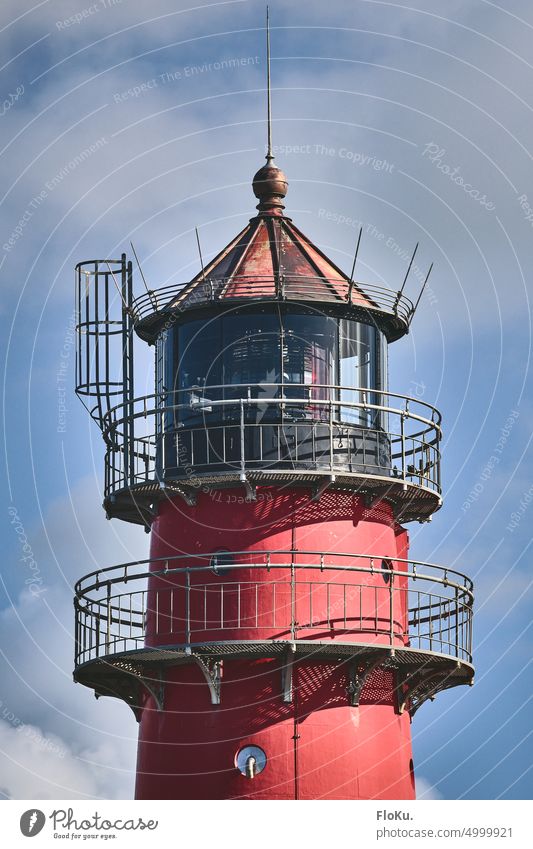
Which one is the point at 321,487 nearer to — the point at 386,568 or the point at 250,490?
the point at 250,490

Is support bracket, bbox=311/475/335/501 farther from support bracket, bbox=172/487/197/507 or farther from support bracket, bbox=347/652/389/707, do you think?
support bracket, bbox=347/652/389/707

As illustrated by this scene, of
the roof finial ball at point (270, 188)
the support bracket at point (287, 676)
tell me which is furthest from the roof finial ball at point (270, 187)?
the support bracket at point (287, 676)

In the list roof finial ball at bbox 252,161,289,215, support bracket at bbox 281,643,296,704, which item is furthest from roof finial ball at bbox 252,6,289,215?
support bracket at bbox 281,643,296,704

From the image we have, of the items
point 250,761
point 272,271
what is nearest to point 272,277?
point 272,271

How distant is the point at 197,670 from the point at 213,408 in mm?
4487

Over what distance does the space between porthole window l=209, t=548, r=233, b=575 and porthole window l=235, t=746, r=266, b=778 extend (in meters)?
3.05

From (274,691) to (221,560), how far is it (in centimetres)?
243

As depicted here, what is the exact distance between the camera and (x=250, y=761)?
1745 inches

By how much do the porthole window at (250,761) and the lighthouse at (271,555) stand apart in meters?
0.04

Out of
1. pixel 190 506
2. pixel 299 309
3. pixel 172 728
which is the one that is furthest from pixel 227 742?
pixel 299 309

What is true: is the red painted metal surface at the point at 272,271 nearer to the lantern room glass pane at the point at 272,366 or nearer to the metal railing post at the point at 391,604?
the lantern room glass pane at the point at 272,366

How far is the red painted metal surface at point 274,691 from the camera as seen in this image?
44.4 metres

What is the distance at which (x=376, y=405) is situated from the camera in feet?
150

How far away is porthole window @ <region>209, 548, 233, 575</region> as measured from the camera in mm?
44875
